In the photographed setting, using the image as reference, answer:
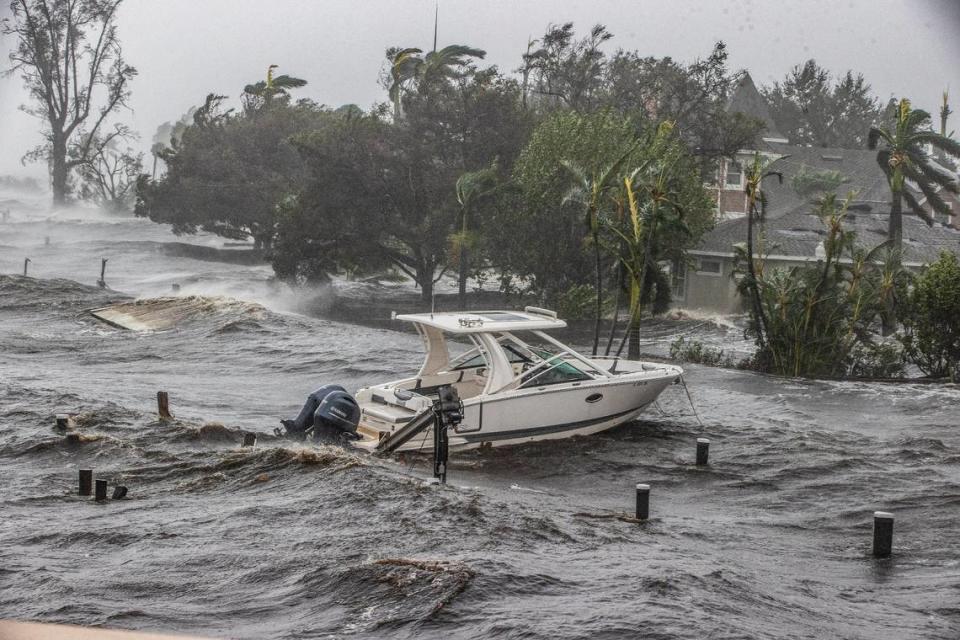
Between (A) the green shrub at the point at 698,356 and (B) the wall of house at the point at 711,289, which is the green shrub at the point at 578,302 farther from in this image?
(A) the green shrub at the point at 698,356

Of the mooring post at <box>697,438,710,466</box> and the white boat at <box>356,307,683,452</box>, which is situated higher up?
the white boat at <box>356,307,683,452</box>

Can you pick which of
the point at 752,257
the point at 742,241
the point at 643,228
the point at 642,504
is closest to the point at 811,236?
the point at 742,241

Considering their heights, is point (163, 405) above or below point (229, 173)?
below

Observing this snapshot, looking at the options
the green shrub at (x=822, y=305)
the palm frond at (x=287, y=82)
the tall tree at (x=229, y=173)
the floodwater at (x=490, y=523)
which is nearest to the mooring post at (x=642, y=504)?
the floodwater at (x=490, y=523)

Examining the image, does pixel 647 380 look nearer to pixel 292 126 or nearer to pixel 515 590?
pixel 515 590

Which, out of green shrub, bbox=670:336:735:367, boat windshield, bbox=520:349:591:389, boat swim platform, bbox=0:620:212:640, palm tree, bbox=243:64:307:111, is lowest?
green shrub, bbox=670:336:735:367

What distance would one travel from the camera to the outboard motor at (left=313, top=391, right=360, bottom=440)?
1593 cm

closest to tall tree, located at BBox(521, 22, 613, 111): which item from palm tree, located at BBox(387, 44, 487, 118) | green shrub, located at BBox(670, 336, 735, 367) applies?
palm tree, located at BBox(387, 44, 487, 118)

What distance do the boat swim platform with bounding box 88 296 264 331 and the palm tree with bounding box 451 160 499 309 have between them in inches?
347

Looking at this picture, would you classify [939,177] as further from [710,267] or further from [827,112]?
[827,112]

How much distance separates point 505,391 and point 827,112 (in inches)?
3742

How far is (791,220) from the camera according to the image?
49.8 metres

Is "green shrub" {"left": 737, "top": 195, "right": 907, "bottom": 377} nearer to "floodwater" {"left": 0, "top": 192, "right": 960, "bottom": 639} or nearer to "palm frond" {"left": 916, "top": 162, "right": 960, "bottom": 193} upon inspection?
"floodwater" {"left": 0, "top": 192, "right": 960, "bottom": 639}

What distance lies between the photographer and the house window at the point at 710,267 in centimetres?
4631
